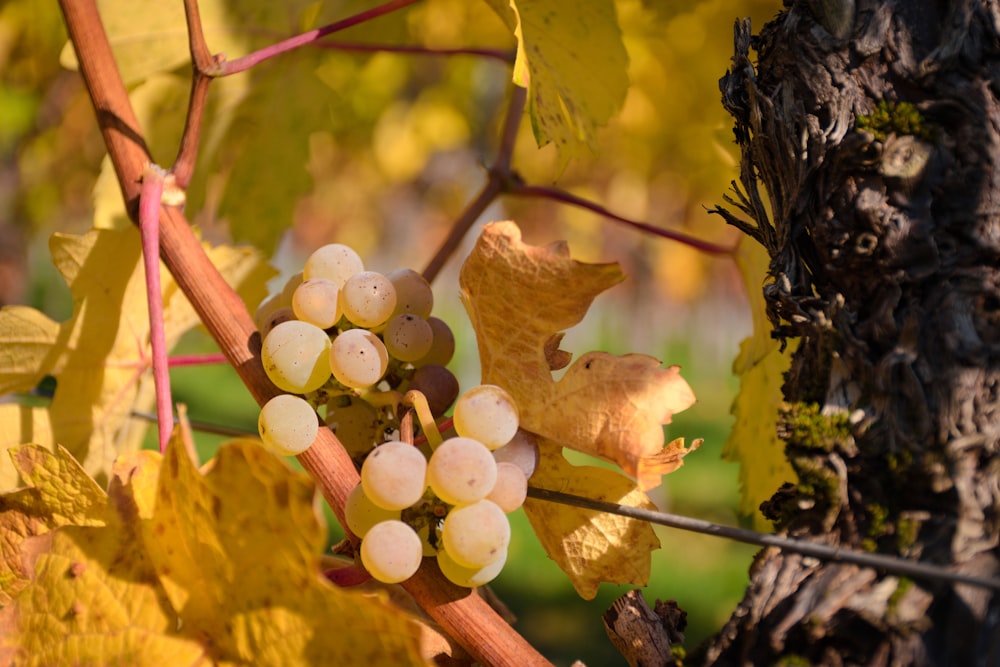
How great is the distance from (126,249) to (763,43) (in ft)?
1.55

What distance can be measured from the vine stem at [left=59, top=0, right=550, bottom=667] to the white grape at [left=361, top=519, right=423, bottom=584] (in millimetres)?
45

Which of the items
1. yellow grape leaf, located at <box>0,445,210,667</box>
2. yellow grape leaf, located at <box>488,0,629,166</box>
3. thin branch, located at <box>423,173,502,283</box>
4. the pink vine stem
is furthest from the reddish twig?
yellow grape leaf, located at <box>0,445,210,667</box>

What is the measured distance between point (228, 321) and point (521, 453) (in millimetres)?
186

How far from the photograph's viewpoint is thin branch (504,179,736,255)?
Answer: 0.68 metres

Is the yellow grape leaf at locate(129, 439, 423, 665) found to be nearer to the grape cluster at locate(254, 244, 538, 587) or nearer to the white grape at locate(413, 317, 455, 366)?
the grape cluster at locate(254, 244, 538, 587)

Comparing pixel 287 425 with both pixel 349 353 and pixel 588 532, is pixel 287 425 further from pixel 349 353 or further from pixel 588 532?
pixel 588 532

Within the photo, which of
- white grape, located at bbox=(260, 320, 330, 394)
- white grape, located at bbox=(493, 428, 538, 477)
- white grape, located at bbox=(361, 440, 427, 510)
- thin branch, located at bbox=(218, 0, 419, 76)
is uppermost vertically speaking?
thin branch, located at bbox=(218, 0, 419, 76)

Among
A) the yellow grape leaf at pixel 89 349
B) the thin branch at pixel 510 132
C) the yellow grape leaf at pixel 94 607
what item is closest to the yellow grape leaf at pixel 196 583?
the yellow grape leaf at pixel 94 607

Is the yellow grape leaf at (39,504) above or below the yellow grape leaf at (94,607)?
above

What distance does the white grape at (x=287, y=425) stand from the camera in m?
0.41

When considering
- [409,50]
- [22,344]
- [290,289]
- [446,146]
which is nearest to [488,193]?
[409,50]

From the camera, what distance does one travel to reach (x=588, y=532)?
1.53 ft

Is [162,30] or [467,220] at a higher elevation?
[162,30]

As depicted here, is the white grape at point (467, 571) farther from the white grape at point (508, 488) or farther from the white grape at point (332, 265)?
the white grape at point (332, 265)
